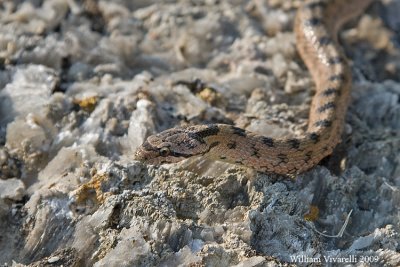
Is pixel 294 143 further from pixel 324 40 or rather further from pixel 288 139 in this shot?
pixel 324 40

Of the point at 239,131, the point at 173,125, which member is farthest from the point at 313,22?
the point at 173,125

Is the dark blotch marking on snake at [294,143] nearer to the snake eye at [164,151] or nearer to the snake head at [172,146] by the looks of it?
the snake head at [172,146]

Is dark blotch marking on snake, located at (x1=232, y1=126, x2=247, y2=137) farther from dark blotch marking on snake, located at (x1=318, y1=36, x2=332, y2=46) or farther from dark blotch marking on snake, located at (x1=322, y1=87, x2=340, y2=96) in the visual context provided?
dark blotch marking on snake, located at (x1=318, y1=36, x2=332, y2=46)

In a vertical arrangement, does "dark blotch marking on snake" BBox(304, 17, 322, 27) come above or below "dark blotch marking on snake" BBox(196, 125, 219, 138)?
above

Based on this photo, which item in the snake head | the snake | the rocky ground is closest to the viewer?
the rocky ground

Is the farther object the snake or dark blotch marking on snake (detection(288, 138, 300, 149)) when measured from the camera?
dark blotch marking on snake (detection(288, 138, 300, 149))

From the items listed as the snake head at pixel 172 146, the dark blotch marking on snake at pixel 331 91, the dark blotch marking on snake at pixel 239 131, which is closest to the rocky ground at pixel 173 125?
the snake head at pixel 172 146

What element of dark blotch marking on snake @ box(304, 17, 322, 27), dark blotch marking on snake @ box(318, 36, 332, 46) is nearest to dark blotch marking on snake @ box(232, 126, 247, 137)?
dark blotch marking on snake @ box(318, 36, 332, 46)
